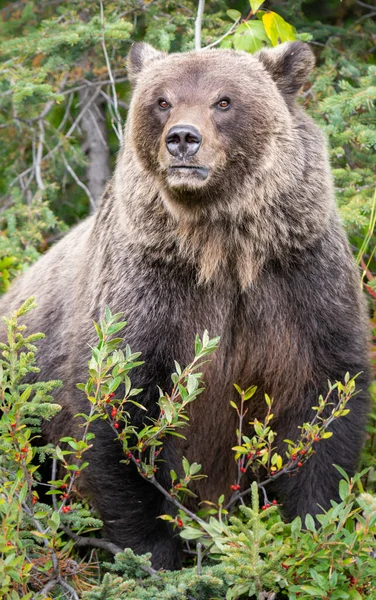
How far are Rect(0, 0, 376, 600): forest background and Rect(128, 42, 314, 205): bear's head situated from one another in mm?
804

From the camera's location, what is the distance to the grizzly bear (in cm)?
442

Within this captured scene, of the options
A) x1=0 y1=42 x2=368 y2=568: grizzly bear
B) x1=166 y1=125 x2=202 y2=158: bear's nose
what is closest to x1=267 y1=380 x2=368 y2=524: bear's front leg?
x1=0 y1=42 x2=368 y2=568: grizzly bear

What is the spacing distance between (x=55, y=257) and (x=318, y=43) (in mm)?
2349

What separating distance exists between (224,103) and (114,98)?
217 centimetres

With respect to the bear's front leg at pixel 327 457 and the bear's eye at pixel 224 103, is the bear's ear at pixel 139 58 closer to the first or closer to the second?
the bear's eye at pixel 224 103

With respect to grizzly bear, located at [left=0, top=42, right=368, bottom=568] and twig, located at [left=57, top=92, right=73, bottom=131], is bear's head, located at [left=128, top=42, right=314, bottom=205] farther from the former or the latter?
twig, located at [left=57, top=92, right=73, bottom=131]

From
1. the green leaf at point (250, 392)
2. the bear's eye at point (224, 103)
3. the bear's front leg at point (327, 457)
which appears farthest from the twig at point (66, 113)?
the green leaf at point (250, 392)

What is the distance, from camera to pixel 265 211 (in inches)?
176

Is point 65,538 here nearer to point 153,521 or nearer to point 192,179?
point 153,521

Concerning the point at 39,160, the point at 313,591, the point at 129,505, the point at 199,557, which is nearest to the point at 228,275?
→ the point at 129,505

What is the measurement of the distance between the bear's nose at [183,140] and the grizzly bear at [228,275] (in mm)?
103

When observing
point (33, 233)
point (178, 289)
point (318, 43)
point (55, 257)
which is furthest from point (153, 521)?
point (318, 43)

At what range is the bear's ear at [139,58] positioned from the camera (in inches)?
195

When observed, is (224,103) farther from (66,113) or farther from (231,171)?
(66,113)
